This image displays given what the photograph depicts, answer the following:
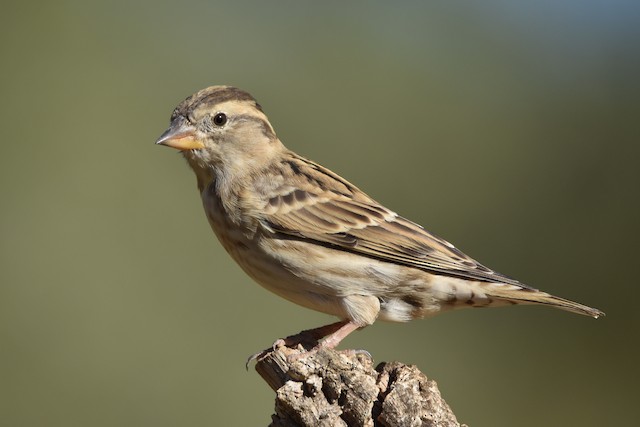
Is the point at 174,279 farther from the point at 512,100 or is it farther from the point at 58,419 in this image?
the point at 512,100

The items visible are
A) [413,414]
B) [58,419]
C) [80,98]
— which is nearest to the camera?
[413,414]

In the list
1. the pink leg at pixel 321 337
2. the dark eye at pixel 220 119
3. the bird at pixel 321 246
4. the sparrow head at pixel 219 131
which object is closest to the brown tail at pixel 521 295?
the bird at pixel 321 246

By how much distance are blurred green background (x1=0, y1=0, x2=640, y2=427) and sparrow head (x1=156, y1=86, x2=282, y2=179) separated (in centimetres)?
458

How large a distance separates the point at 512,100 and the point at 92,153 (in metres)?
6.58

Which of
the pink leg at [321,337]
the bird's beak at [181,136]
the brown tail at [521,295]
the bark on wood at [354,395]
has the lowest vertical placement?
the bark on wood at [354,395]

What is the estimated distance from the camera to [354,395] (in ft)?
15.9

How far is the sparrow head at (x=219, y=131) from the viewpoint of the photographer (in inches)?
251

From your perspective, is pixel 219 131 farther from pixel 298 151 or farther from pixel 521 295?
pixel 298 151

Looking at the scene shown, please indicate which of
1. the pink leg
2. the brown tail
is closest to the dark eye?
the pink leg

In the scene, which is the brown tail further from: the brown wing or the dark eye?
the dark eye

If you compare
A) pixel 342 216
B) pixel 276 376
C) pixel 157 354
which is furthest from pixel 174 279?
pixel 276 376

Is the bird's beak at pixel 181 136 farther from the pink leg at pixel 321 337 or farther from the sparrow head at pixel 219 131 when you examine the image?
the pink leg at pixel 321 337

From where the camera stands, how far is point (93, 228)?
39.1ft

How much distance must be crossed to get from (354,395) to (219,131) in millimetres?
2327
